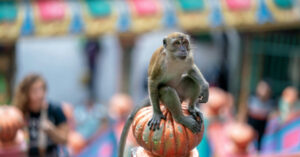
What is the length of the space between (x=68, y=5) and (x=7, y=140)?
11.9ft

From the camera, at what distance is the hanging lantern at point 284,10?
6.71 metres

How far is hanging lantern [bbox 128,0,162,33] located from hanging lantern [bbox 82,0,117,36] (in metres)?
0.28

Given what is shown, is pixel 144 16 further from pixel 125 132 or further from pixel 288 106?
pixel 125 132

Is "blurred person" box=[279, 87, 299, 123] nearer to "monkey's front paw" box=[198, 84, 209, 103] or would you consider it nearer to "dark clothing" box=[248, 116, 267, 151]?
"dark clothing" box=[248, 116, 267, 151]

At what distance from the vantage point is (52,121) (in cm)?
347

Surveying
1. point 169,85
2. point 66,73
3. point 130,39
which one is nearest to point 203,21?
point 130,39

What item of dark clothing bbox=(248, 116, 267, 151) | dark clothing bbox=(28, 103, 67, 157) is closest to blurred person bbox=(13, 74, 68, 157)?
dark clothing bbox=(28, 103, 67, 157)

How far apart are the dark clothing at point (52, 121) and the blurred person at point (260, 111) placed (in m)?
3.84

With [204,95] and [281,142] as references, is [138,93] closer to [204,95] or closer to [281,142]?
[281,142]

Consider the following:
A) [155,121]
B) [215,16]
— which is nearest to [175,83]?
[155,121]

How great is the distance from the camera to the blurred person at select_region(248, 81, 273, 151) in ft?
21.6

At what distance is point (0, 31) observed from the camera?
5.84 m

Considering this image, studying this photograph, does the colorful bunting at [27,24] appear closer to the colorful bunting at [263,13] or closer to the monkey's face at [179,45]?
the colorful bunting at [263,13]

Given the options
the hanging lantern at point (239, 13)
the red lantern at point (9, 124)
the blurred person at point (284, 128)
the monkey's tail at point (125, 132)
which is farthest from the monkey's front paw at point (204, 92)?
the hanging lantern at point (239, 13)
